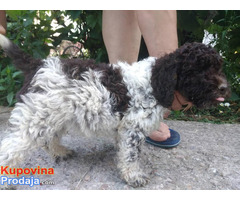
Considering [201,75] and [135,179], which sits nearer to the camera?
[201,75]

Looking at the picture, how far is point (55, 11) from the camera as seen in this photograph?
5043 millimetres

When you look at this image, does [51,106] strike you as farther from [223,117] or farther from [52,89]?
[223,117]

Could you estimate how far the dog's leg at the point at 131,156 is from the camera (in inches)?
89.2

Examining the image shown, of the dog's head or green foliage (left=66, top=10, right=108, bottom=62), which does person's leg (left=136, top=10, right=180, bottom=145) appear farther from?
green foliage (left=66, top=10, right=108, bottom=62)

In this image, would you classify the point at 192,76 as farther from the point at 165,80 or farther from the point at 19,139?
the point at 19,139

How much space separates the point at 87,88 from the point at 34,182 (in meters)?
1.01

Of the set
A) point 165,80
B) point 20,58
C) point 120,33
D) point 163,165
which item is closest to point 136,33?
point 120,33

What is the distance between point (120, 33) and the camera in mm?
3184

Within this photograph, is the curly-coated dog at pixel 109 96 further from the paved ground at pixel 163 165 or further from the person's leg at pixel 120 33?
the person's leg at pixel 120 33

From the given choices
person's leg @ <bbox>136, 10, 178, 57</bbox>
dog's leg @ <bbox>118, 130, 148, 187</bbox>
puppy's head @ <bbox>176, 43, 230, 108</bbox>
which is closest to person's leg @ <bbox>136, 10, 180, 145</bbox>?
person's leg @ <bbox>136, 10, 178, 57</bbox>

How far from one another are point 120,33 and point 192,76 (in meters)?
1.36

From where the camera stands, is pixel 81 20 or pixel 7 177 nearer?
pixel 7 177
